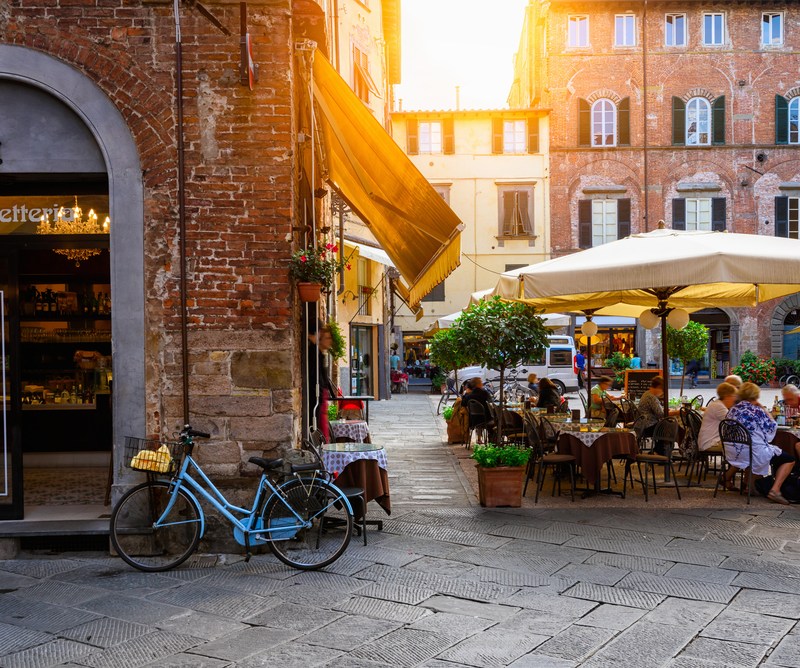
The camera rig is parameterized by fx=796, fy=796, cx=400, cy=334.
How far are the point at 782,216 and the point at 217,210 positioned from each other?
29.3m

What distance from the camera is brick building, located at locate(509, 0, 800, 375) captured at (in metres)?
30.4

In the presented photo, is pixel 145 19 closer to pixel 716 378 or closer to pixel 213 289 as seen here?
pixel 213 289

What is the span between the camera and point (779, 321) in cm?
3008

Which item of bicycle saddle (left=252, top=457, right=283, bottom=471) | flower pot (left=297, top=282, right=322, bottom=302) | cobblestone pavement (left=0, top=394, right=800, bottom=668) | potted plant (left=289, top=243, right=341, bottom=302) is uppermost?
potted plant (left=289, top=243, right=341, bottom=302)

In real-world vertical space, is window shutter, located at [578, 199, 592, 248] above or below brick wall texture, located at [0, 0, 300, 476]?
above

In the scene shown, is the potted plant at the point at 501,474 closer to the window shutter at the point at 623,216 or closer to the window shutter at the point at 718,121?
the window shutter at the point at 623,216

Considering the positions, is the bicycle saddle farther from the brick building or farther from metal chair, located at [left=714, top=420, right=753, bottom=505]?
the brick building

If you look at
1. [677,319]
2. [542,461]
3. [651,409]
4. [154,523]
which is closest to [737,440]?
[651,409]

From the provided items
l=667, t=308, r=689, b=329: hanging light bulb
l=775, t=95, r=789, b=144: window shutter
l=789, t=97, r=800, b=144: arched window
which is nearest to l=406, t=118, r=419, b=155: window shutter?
l=775, t=95, r=789, b=144: window shutter

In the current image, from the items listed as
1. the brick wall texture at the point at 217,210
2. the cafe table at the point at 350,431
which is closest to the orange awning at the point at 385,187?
the brick wall texture at the point at 217,210

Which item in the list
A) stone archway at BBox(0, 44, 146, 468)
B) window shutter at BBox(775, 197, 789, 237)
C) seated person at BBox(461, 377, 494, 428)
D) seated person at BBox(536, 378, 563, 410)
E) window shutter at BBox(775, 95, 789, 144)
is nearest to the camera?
stone archway at BBox(0, 44, 146, 468)

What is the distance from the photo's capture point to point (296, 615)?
4586 millimetres

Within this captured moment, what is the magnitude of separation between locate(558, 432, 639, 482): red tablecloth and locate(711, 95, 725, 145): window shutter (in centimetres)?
2596

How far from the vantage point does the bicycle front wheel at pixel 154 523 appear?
18.8 feet
